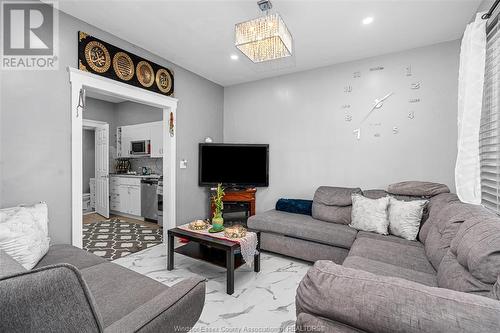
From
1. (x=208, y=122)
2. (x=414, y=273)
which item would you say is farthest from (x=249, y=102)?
(x=414, y=273)

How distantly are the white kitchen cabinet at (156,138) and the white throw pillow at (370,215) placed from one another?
12.7ft

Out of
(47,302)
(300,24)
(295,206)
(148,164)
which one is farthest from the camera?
(148,164)

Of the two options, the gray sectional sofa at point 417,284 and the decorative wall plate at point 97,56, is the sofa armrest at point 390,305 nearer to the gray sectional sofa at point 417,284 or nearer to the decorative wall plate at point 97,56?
→ the gray sectional sofa at point 417,284

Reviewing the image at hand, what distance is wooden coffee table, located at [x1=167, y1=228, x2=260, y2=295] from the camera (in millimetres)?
2164

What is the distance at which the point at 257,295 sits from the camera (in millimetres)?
2170

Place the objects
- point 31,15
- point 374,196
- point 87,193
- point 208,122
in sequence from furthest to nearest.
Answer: point 87,193
point 208,122
point 374,196
point 31,15

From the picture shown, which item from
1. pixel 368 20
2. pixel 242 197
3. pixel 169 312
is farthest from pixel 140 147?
pixel 169 312

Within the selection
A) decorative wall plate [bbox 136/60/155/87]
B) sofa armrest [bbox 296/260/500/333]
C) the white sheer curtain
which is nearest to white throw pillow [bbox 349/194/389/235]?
the white sheer curtain

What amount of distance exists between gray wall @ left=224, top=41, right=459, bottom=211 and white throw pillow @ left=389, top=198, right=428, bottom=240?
725mm

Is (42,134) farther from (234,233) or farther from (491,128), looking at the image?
(491,128)

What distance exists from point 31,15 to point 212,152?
2555 millimetres

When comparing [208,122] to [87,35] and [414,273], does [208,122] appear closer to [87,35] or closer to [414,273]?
[87,35]

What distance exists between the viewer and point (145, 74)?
3.12 meters

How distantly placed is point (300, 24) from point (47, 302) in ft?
9.38
